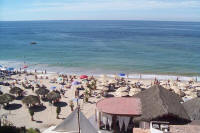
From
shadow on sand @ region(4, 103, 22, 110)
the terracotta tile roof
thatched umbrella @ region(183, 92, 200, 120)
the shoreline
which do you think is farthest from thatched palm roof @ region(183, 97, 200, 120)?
the shoreline

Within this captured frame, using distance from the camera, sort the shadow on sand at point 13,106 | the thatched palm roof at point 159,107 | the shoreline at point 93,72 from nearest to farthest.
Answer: the thatched palm roof at point 159,107
the shadow on sand at point 13,106
the shoreline at point 93,72

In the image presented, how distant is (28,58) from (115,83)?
79.5 feet

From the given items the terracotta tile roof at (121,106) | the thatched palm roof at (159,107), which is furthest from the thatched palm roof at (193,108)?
the terracotta tile roof at (121,106)

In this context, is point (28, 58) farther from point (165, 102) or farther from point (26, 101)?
point (165, 102)

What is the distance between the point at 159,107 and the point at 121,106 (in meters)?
1.99

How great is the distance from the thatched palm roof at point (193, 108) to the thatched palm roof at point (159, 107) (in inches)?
16.3

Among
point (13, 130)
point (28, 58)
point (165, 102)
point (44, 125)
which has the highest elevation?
point (28, 58)

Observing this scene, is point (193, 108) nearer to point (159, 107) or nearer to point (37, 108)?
point (159, 107)

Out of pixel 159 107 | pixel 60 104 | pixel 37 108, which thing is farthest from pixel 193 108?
pixel 37 108

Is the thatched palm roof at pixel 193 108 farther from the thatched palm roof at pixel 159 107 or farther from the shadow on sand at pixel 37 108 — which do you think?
the shadow on sand at pixel 37 108

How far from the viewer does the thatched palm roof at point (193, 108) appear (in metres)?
10.7

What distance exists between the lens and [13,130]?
8930mm

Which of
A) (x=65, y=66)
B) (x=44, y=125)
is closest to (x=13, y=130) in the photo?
(x=44, y=125)

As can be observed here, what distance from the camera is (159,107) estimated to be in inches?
408
